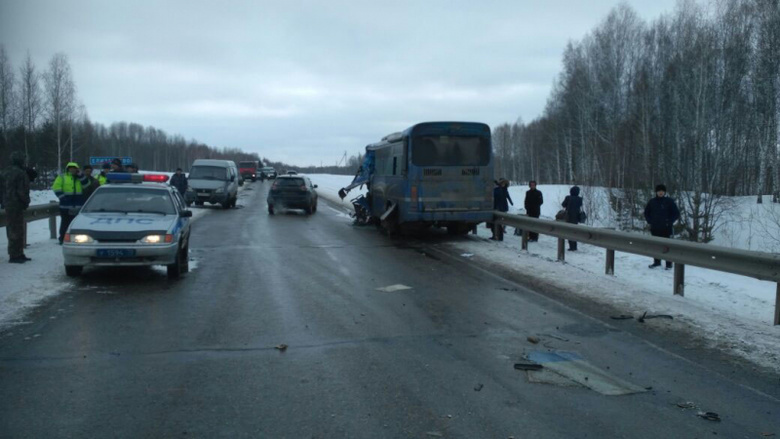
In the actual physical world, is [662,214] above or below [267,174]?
below

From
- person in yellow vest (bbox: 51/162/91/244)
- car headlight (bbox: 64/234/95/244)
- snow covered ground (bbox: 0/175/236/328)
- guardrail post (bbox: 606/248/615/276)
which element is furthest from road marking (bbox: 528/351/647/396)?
person in yellow vest (bbox: 51/162/91/244)

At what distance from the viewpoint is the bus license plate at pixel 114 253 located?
9.26 metres

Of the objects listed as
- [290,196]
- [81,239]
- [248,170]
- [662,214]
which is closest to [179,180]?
[290,196]

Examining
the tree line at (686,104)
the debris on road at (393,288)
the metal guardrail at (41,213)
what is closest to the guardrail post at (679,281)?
the debris on road at (393,288)

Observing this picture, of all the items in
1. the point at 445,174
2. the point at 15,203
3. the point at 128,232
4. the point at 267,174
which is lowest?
the point at 128,232

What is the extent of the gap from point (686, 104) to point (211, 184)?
22.5 metres

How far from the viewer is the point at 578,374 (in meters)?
5.28

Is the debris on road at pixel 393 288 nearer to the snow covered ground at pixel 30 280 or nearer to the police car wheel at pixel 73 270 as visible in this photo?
the snow covered ground at pixel 30 280

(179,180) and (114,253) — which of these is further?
(179,180)

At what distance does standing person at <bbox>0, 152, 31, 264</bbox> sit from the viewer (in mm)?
10891

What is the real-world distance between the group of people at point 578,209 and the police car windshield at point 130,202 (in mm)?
9050

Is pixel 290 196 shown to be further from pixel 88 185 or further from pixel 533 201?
pixel 88 185

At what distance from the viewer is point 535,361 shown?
563 centimetres

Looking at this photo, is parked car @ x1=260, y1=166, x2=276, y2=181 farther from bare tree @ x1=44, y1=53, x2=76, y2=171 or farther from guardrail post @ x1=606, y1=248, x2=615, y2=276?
guardrail post @ x1=606, y1=248, x2=615, y2=276
